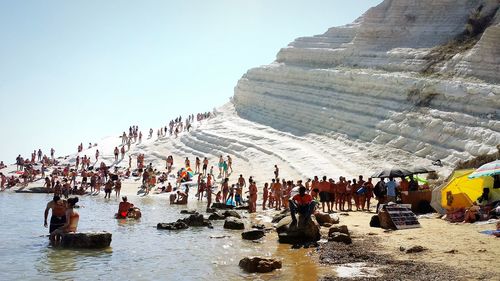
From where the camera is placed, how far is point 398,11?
1521 inches

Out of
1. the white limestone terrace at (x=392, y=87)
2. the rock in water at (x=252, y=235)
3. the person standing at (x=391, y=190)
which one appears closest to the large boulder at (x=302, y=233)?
the rock in water at (x=252, y=235)

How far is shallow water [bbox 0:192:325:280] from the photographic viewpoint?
10065 millimetres

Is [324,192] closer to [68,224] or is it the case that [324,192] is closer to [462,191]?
[462,191]

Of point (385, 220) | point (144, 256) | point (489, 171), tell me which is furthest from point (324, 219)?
point (144, 256)

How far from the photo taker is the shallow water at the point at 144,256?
10.1 m

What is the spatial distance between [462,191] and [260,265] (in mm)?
9185

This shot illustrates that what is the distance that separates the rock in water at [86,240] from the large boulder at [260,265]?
14.6 feet

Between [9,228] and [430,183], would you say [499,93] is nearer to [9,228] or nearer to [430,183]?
[430,183]

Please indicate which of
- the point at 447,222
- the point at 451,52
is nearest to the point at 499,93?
the point at 451,52

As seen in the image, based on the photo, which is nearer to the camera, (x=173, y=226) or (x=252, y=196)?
(x=173, y=226)

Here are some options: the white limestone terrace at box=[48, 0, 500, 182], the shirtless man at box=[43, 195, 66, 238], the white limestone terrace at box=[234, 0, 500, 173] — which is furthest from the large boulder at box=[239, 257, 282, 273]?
the white limestone terrace at box=[234, 0, 500, 173]

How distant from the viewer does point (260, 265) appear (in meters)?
10.0

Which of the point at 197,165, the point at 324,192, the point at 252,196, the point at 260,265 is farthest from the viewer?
the point at 197,165

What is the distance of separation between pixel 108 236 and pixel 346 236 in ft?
19.7
